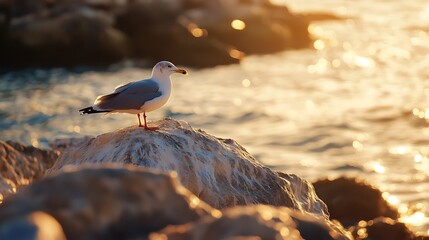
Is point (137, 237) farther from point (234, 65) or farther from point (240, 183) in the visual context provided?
point (234, 65)

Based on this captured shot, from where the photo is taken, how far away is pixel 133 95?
852 cm

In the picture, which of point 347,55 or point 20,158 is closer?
point 20,158

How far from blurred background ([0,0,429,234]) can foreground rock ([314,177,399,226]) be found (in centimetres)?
113

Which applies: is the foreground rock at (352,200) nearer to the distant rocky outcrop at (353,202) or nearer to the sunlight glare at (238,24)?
the distant rocky outcrop at (353,202)

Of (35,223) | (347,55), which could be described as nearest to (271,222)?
(35,223)

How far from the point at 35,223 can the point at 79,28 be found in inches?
879

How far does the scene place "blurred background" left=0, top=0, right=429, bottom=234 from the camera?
721 inches

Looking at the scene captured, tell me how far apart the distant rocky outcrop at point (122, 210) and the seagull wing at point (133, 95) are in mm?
3627

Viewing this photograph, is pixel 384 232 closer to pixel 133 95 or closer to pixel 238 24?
pixel 133 95

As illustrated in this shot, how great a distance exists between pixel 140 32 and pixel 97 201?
76.5 ft

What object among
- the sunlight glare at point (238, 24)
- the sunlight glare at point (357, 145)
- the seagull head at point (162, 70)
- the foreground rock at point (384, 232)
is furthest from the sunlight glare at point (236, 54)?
the seagull head at point (162, 70)

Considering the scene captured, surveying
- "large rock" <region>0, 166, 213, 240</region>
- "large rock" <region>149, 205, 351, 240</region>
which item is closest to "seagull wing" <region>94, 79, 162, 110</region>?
"large rock" <region>0, 166, 213, 240</region>

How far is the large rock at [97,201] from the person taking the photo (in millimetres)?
4656

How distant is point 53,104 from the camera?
72.0 feet
